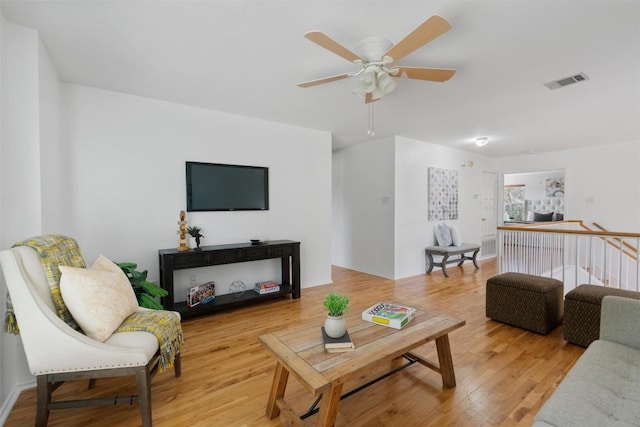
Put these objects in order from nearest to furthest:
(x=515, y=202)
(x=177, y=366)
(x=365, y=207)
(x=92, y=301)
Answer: (x=92, y=301)
(x=177, y=366)
(x=365, y=207)
(x=515, y=202)

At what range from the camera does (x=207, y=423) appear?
1.63 metres

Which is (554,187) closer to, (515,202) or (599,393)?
(515,202)

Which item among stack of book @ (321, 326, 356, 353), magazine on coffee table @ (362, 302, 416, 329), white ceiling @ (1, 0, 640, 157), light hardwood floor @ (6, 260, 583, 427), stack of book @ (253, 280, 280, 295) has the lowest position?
light hardwood floor @ (6, 260, 583, 427)

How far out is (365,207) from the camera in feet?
17.8

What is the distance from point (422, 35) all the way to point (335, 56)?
2.69 ft

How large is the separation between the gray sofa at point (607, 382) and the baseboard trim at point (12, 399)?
2.78 m

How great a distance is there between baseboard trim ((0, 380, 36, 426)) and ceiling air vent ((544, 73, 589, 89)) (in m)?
4.90

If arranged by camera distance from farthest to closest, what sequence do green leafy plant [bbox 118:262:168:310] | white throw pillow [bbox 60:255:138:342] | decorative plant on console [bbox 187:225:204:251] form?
decorative plant on console [bbox 187:225:204:251] → green leafy plant [bbox 118:262:168:310] → white throw pillow [bbox 60:255:138:342]

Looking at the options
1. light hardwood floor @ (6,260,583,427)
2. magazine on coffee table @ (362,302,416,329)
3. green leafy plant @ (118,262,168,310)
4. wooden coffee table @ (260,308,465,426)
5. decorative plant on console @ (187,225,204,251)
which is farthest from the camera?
decorative plant on console @ (187,225,204,251)

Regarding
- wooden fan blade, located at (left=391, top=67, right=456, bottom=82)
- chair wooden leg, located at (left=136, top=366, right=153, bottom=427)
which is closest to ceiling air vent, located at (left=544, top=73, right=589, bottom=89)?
wooden fan blade, located at (left=391, top=67, right=456, bottom=82)

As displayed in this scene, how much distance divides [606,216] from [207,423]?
7599mm

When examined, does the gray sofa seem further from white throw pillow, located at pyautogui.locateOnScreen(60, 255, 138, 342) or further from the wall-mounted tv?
the wall-mounted tv

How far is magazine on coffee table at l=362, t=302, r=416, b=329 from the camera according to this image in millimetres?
1804

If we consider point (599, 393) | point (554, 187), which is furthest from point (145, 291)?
point (554, 187)
